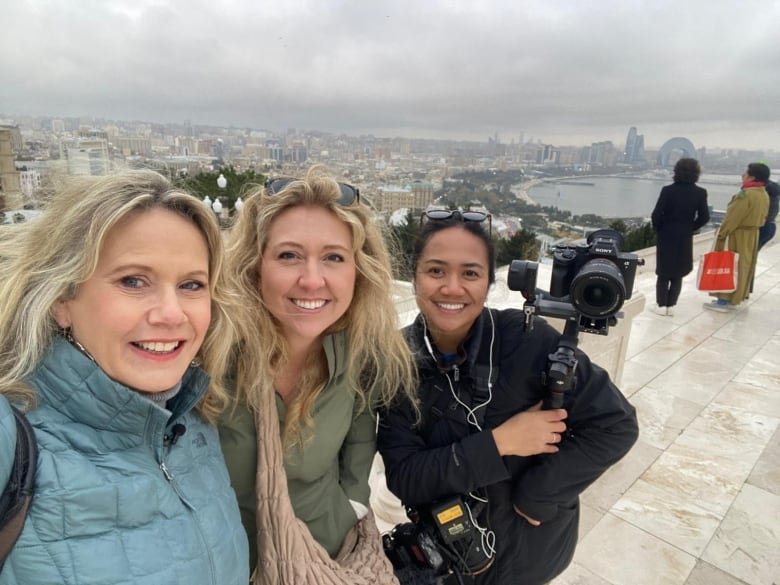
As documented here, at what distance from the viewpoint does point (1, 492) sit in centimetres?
61

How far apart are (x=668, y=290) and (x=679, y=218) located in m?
0.94

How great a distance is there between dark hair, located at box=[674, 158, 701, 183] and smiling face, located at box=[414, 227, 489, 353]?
474cm

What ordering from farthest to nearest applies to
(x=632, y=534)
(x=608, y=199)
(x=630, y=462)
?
(x=608, y=199)
(x=630, y=462)
(x=632, y=534)

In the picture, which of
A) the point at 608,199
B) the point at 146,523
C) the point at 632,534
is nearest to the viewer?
the point at 146,523

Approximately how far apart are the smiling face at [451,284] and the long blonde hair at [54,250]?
2.28 ft

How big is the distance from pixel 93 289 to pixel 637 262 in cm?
131

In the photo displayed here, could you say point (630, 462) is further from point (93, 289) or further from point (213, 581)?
point (93, 289)

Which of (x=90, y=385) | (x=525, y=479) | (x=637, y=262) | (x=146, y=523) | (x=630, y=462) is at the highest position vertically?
(x=637, y=262)

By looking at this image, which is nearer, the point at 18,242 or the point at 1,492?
the point at 1,492

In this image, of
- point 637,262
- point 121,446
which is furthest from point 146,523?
point 637,262

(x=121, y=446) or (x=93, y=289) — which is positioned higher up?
(x=93, y=289)

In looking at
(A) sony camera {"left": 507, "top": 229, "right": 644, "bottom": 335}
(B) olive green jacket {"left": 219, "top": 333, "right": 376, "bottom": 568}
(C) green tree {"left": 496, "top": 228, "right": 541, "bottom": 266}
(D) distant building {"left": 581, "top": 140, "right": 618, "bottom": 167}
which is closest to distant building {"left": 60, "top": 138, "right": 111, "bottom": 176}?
(B) olive green jacket {"left": 219, "top": 333, "right": 376, "bottom": 568}

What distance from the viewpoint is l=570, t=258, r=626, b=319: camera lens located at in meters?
1.19

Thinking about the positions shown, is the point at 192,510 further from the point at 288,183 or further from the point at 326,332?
the point at 288,183
